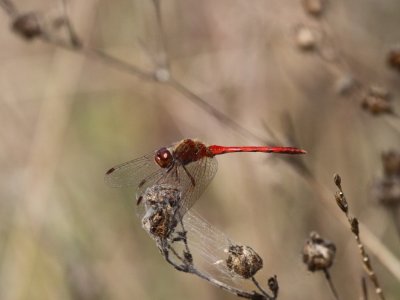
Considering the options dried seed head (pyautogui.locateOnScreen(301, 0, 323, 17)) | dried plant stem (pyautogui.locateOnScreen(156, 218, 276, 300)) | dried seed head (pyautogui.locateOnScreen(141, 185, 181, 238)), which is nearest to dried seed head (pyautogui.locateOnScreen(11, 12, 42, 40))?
dried seed head (pyautogui.locateOnScreen(301, 0, 323, 17))

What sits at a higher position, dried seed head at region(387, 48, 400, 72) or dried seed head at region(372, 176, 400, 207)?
dried seed head at region(387, 48, 400, 72)

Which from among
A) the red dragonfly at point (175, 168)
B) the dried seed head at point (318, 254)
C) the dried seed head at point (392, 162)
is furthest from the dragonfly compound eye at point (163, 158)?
the dried seed head at point (392, 162)

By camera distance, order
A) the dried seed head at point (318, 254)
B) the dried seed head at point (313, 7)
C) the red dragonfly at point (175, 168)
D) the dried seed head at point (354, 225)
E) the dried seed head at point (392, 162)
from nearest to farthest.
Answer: the dried seed head at point (354, 225)
the dried seed head at point (318, 254)
the red dragonfly at point (175, 168)
the dried seed head at point (392, 162)
the dried seed head at point (313, 7)

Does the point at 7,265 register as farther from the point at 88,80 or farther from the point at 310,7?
the point at 310,7

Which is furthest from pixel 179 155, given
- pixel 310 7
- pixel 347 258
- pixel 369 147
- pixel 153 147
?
pixel 153 147

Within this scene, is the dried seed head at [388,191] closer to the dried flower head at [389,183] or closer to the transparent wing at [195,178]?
the dried flower head at [389,183]

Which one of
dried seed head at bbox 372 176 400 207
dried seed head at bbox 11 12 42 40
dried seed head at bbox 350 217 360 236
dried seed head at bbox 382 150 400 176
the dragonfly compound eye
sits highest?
dried seed head at bbox 11 12 42 40

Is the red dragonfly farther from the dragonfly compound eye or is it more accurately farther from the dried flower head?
the dried flower head
